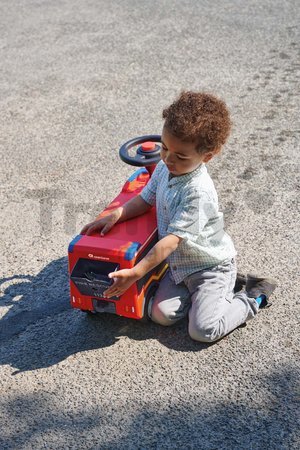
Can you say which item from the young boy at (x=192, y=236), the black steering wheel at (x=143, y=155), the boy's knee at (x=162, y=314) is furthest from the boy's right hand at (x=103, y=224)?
the boy's knee at (x=162, y=314)

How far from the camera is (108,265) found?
9.39 ft

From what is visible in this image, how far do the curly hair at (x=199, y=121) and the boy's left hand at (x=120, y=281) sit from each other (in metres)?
0.58

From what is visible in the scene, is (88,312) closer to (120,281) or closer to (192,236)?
(120,281)

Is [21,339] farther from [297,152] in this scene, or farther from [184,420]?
[297,152]

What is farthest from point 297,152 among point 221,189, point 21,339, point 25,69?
point 25,69

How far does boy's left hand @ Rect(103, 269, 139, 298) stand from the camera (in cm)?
274

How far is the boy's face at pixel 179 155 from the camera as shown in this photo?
2.84m

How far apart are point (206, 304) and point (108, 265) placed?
45 centimetres

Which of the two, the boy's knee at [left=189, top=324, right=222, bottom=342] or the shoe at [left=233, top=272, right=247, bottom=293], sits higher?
the boy's knee at [left=189, top=324, right=222, bottom=342]

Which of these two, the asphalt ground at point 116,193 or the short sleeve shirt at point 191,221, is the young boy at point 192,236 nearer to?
the short sleeve shirt at point 191,221

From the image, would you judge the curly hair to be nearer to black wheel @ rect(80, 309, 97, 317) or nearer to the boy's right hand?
the boy's right hand

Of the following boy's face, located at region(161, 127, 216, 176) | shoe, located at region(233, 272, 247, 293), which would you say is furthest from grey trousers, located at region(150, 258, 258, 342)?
boy's face, located at region(161, 127, 216, 176)

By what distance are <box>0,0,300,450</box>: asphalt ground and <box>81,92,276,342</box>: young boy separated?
4.6 inches

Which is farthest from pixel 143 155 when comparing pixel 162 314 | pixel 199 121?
pixel 162 314
